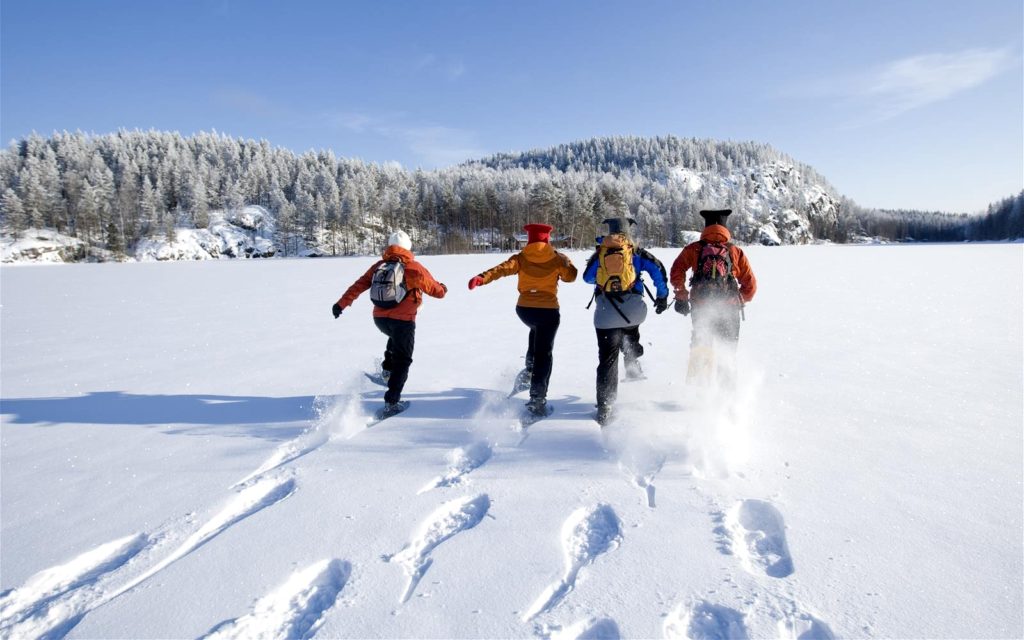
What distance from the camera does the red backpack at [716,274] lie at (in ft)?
15.8

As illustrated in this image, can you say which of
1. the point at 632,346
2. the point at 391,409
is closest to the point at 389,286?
the point at 391,409

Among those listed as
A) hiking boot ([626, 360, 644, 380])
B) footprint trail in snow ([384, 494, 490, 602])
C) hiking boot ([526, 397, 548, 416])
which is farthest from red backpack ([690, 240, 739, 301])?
footprint trail in snow ([384, 494, 490, 602])

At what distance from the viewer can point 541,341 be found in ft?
16.7

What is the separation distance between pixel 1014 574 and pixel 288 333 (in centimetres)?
1075

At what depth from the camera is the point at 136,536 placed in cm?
303

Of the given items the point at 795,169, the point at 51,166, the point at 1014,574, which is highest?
the point at 795,169

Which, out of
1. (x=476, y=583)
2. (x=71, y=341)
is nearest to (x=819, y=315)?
(x=476, y=583)

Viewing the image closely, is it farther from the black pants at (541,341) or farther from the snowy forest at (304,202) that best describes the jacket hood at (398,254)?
the snowy forest at (304,202)

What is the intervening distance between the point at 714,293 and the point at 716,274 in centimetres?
20

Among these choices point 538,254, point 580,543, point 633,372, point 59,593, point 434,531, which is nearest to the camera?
point 59,593

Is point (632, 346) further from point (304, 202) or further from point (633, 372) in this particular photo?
point (304, 202)

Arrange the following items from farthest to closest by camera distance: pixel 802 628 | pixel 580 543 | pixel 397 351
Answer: pixel 397 351 → pixel 580 543 → pixel 802 628

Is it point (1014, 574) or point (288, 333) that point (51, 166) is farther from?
point (1014, 574)

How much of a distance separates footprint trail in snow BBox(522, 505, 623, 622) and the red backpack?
8.86 ft
